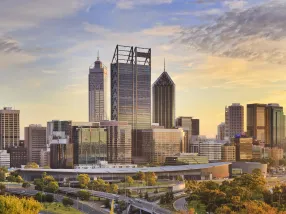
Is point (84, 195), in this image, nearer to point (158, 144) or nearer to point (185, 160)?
point (185, 160)

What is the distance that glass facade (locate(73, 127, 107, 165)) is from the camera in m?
126

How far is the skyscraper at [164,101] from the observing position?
193250 millimetres

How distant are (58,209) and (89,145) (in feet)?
203

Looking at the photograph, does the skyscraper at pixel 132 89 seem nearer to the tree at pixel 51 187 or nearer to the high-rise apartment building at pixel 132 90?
the high-rise apartment building at pixel 132 90

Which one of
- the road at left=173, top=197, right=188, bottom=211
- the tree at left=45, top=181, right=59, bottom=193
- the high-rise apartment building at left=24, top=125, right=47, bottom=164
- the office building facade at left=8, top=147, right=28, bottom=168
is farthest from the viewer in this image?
the high-rise apartment building at left=24, top=125, right=47, bottom=164

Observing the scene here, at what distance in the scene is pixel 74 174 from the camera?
10194 cm

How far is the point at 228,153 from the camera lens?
15200 cm

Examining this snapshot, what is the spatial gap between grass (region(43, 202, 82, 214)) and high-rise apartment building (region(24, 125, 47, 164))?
8267 centimetres

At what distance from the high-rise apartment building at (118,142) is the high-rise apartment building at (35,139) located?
25542mm

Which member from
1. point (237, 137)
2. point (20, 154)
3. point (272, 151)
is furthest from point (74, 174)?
point (272, 151)

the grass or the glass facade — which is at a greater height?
the glass facade

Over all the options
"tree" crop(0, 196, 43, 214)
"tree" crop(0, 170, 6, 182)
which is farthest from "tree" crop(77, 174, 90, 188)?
"tree" crop(0, 196, 43, 214)

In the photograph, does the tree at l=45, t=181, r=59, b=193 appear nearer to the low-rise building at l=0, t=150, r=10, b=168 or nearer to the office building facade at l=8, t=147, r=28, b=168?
the low-rise building at l=0, t=150, r=10, b=168

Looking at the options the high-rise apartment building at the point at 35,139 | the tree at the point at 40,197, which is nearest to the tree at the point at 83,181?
the tree at the point at 40,197
